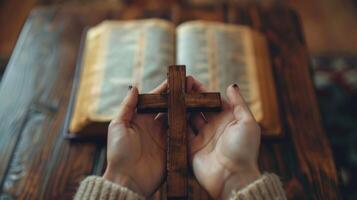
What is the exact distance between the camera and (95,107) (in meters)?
0.79

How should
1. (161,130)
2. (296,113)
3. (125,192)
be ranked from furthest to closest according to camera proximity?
(296,113), (161,130), (125,192)

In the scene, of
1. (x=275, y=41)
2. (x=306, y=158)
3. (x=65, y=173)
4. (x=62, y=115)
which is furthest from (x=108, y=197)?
(x=275, y=41)

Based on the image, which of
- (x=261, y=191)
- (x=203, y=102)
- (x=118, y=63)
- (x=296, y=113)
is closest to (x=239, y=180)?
(x=261, y=191)

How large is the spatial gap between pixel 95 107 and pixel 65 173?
15cm

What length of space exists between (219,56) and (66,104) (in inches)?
15.2

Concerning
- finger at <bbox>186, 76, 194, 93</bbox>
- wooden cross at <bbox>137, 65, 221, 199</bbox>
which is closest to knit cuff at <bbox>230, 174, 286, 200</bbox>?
wooden cross at <bbox>137, 65, 221, 199</bbox>

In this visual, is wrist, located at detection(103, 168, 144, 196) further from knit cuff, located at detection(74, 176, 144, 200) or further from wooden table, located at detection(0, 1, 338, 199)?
wooden table, located at detection(0, 1, 338, 199)

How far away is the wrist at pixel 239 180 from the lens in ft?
2.06

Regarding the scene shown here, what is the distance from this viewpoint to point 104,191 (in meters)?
0.60

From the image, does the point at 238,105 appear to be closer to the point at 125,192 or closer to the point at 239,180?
the point at 239,180

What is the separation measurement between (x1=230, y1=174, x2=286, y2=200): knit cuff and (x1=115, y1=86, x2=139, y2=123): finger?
232 mm

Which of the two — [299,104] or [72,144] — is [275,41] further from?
[72,144]

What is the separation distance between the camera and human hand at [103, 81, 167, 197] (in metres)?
0.63

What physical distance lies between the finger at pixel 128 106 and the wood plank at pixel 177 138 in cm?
6
